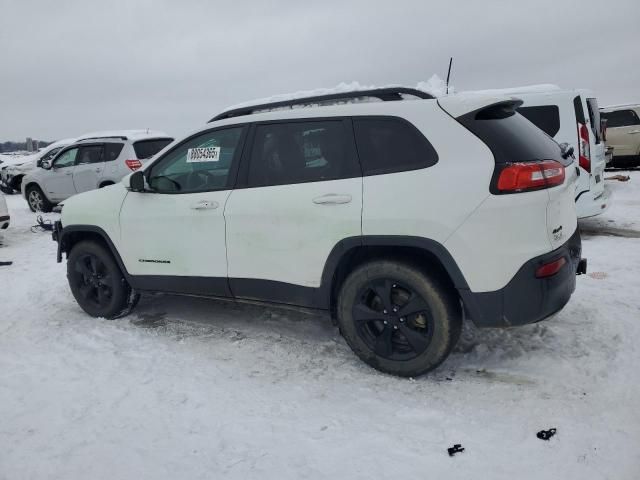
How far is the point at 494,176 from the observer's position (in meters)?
2.71

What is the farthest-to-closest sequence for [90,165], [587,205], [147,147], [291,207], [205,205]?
[90,165]
[147,147]
[587,205]
[205,205]
[291,207]

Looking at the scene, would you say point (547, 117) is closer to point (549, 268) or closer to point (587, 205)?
point (587, 205)

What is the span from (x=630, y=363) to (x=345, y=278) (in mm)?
1987

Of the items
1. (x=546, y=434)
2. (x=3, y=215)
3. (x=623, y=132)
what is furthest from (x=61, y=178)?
(x=623, y=132)

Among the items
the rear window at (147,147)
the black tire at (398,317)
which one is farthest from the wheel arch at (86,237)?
the rear window at (147,147)

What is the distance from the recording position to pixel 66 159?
11.5 meters

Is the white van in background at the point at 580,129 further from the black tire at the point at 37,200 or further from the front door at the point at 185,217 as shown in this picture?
the black tire at the point at 37,200

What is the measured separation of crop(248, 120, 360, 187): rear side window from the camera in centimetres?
322

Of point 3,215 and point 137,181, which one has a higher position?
point 137,181

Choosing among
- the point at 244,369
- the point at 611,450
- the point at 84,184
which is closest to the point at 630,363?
the point at 611,450

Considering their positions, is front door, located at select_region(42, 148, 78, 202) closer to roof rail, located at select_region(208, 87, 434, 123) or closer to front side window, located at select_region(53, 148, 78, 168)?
front side window, located at select_region(53, 148, 78, 168)

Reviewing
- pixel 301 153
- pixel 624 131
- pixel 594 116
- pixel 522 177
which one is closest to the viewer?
pixel 522 177

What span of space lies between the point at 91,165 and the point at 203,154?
8.39 m

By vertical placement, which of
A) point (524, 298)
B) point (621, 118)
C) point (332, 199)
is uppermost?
point (621, 118)
